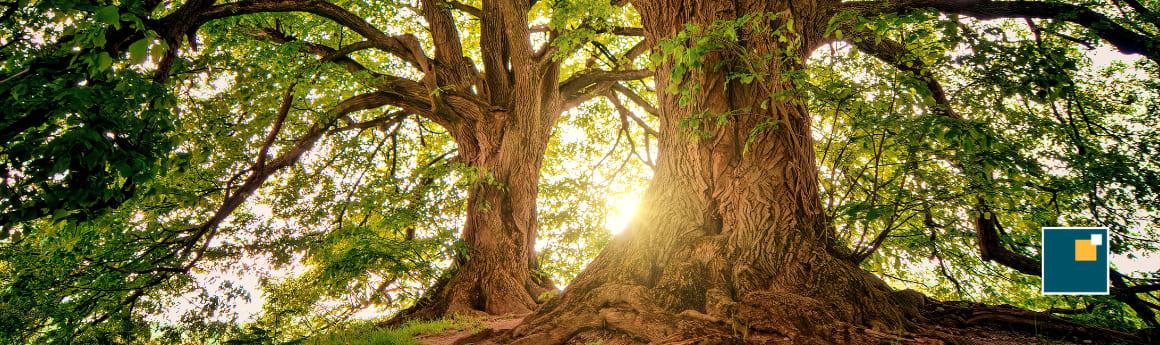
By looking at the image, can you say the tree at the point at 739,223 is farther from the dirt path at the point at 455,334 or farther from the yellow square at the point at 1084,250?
the dirt path at the point at 455,334

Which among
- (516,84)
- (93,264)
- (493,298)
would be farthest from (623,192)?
(93,264)

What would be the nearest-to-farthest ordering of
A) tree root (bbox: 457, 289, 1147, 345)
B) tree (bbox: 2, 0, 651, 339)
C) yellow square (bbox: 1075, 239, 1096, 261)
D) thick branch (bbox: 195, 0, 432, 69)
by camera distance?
tree root (bbox: 457, 289, 1147, 345)
yellow square (bbox: 1075, 239, 1096, 261)
thick branch (bbox: 195, 0, 432, 69)
tree (bbox: 2, 0, 651, 339)

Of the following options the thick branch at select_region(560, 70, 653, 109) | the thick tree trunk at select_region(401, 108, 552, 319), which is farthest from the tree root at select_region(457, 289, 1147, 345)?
the thick branch at select_region(560, 70, 653, 109)

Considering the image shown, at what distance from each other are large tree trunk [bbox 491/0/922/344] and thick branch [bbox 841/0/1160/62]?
97cm

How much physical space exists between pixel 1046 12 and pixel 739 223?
4.22m

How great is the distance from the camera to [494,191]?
7297 millimetres

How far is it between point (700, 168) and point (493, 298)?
3.87 metres

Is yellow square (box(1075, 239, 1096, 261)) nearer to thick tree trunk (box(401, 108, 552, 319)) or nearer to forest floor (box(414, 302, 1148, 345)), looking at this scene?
forest floor (box(414, 302, 1148, 345))

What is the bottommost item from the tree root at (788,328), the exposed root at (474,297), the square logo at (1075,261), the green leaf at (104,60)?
the exposed root at (474,297)

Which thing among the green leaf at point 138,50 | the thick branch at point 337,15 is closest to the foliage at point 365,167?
the green leaf at point 138,50

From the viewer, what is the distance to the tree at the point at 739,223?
9.79 feet

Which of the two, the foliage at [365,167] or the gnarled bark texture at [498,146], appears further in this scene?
the gnarled bark texture at [498,146]

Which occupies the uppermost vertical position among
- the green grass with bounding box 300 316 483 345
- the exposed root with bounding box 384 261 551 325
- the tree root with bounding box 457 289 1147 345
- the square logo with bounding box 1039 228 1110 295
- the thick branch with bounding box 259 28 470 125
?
the thick branch with bounding box 259 28 470 125

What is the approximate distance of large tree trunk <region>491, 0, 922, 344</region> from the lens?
296 cm
